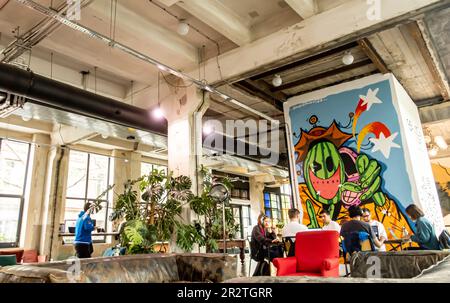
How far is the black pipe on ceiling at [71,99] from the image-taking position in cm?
452

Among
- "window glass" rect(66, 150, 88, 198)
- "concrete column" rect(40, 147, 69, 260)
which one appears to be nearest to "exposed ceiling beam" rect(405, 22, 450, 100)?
"concrete column" rect(40, 147, 69, 260)

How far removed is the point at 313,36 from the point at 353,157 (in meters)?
2.55

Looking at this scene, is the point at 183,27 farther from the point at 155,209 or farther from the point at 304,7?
the point at 155,209

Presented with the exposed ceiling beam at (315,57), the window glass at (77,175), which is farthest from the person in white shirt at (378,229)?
the window glass at (77,175)

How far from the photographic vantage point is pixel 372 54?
5.51 m

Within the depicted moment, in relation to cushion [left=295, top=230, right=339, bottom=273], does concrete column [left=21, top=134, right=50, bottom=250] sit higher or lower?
higher

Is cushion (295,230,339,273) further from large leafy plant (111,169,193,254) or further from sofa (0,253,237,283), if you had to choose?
large leafy plant (111,169,193,254)

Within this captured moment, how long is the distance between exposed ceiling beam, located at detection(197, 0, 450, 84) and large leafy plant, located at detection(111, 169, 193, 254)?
82.2 inches

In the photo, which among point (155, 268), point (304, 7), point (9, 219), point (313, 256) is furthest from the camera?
point (9, 219)

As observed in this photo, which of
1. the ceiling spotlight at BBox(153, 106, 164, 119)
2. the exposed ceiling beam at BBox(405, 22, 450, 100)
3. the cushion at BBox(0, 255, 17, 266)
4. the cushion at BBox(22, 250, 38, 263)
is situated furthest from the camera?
the cushion at BBox(22, 250, 38, 263)

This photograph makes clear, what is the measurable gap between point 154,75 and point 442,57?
518cm

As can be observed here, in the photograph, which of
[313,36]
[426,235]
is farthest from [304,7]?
[426,235]

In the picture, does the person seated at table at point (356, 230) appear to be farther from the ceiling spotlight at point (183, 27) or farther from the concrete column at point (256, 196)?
the concrete column at point (256, 196)

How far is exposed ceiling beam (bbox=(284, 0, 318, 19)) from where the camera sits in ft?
14.8
